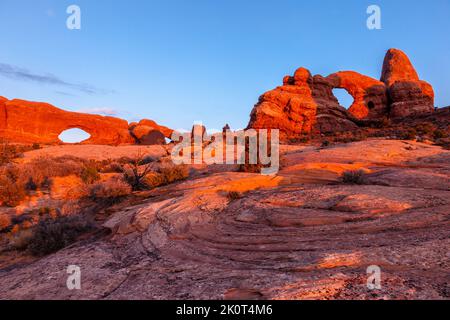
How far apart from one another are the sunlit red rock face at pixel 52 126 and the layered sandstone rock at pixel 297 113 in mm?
17701

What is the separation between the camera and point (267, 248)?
416cm

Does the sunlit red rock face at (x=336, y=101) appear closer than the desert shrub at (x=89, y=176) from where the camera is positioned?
No

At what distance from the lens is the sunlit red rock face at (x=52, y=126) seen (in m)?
42.4

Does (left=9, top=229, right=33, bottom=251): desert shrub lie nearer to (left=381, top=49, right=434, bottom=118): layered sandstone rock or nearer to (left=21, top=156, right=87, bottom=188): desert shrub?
(left=21, top=156, right=87, bottom=188): desert shrub

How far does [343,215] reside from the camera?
16.2 feet

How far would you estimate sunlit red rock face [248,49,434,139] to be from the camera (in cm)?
2920

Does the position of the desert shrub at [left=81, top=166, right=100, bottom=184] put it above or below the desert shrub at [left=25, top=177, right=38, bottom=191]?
above

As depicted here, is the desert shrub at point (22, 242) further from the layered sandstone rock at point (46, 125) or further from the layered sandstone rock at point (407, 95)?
the layered sandstone rock at point (46, 125)

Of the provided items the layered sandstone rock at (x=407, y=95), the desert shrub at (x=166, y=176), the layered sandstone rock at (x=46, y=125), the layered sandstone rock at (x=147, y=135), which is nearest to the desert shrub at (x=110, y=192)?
the desert shrub at (x=166, y=176)

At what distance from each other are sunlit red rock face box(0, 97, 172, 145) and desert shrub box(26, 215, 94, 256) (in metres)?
34.8

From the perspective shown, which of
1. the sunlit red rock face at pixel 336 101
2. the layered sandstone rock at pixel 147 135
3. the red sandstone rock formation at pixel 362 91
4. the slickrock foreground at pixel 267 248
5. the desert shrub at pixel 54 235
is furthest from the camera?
the layered sandstone rock at pixel 147 135

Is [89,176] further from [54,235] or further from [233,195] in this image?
[233,195]

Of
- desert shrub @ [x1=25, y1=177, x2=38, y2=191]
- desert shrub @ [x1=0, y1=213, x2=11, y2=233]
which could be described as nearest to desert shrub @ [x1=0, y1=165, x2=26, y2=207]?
desert shrub @ [x1=25, y1=177, x2=38, y2=191]

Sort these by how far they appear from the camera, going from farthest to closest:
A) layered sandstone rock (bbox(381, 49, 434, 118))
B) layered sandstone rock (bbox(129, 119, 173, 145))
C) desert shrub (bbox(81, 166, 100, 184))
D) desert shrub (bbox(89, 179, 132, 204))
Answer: layered sandstone rock (bbox(129, 119, 173, 145)) → layered sandstone rock (bbox(381, 49, 434, 118)) → desert shrub (bbox(81, 166, 100, 184)) → desert shrub (bbox(89, 179, 132, 204))
